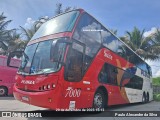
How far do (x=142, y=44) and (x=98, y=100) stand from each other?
70.5ft

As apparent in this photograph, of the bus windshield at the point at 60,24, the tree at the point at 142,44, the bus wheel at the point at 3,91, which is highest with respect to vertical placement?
the tree at the point at 142,44

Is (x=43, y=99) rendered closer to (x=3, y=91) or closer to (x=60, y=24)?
(x=60, y=24)

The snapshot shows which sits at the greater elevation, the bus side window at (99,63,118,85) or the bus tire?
the bus side window at (99,63,118,85)

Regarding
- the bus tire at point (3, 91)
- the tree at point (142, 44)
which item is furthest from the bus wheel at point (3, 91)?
the tree at point (142, 44)

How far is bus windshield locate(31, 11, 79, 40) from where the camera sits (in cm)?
820

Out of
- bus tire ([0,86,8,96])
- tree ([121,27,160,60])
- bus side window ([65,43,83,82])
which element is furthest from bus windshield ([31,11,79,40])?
tree ([121,27,160,60])

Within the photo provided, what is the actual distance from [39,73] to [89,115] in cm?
251

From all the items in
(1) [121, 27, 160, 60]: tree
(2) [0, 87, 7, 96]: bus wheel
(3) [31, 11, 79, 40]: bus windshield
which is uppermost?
(1) [121, 27, 160, 60]: tree

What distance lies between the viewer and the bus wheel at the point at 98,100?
8.91 m

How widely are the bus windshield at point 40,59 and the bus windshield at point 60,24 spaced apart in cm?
55

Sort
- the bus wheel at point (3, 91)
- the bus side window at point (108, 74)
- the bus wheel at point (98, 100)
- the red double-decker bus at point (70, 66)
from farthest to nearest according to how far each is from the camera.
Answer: the bus wheel at point (3, 91), the bus side window at point (108, 74), the bus wheel at point (98, 100), the red double-decker bus at point (70, 66)

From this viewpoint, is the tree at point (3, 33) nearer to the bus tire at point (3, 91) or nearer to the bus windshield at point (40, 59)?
the bus tire at point (3, 91)

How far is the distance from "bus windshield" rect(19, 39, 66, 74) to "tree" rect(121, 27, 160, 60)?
21.3 m

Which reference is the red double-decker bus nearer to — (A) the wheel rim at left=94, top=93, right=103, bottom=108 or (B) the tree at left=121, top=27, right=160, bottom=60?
(A) the wheel rim at left=94, top=93, right=103, bottom=108
